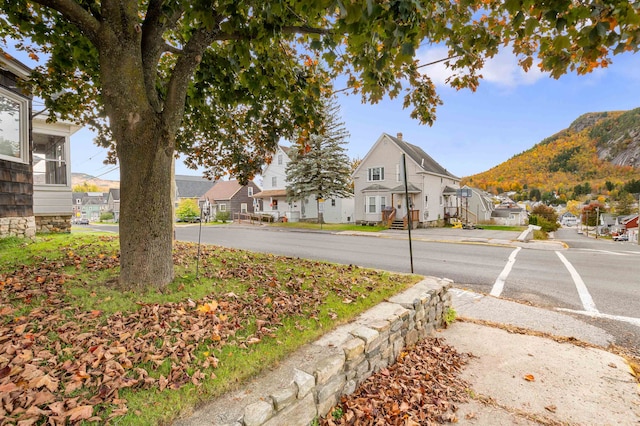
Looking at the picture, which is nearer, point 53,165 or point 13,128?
point 13,128

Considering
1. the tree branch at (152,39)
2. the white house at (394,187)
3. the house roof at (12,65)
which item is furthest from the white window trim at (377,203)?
the tree branch at (152,39)

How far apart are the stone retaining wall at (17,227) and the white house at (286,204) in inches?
824

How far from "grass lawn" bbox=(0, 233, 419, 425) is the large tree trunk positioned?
0.31 metres

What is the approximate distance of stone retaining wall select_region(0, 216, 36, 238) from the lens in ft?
23.2

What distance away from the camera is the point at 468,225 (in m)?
24.9

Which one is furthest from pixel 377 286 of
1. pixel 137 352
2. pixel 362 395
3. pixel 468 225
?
pixel 468 225

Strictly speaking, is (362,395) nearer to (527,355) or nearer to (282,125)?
(527,355)

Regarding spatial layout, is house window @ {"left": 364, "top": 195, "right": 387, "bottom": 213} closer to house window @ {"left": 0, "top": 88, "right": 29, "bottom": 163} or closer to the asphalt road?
the asphalt road

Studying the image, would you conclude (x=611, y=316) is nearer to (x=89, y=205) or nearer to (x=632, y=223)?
(x=632, y=223)

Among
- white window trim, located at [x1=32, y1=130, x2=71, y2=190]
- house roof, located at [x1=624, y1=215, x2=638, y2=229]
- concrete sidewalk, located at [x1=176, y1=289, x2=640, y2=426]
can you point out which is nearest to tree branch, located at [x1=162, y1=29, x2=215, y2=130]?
concrete sidewalk, located at [x1=176, y1=289, x2=640, y2=426]

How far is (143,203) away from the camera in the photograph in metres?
3.60

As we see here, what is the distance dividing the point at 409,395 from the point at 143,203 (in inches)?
145

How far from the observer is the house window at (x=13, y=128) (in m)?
7.02

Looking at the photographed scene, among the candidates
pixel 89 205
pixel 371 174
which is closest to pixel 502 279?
pixel 371 174
